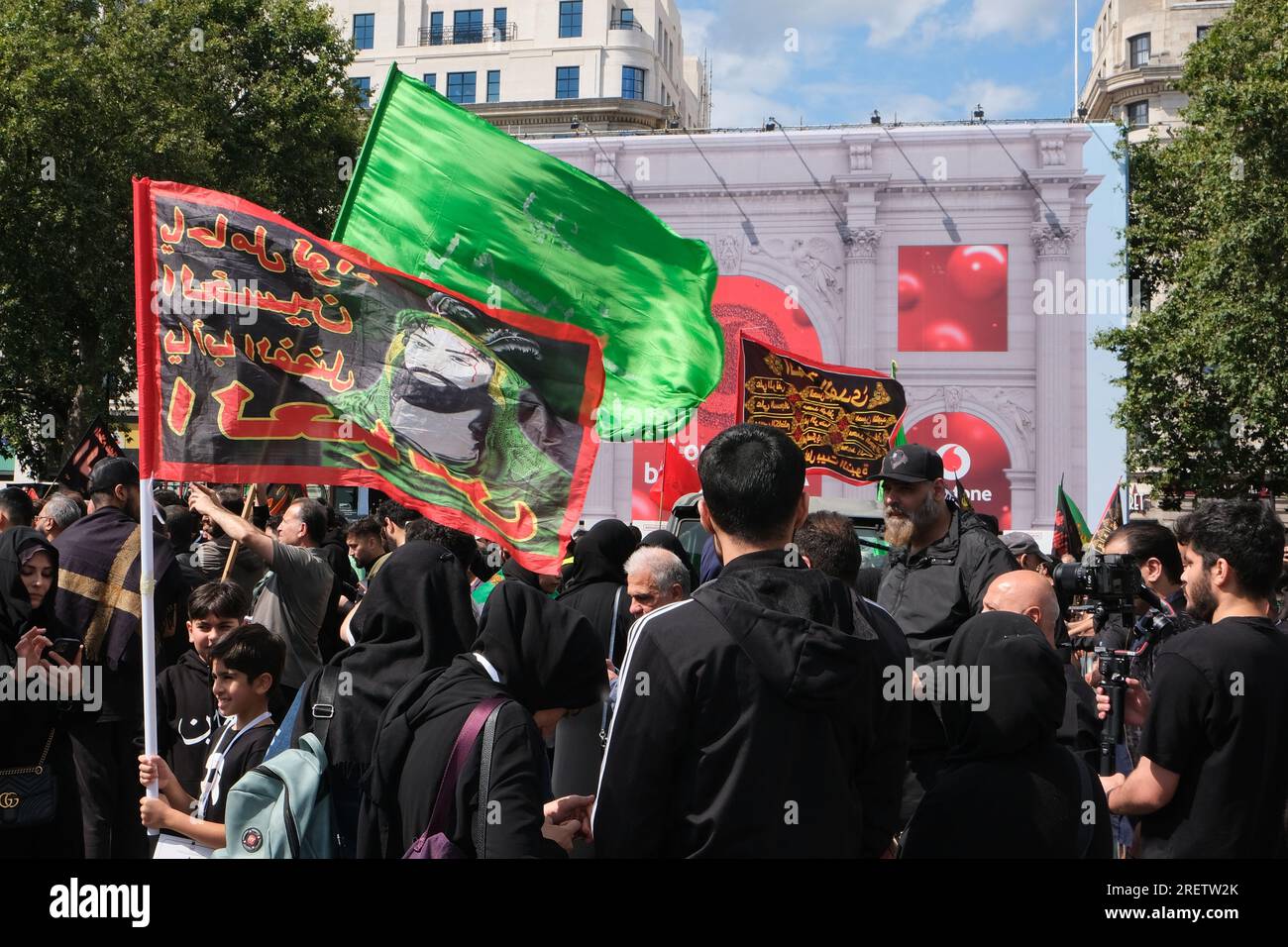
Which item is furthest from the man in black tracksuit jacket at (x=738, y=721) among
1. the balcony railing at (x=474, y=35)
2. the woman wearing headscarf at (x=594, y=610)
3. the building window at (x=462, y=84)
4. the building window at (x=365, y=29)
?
the building window at (x=365, y=29)

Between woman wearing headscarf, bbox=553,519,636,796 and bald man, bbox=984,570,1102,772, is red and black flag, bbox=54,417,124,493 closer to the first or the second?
woman wearing headscarf, bbox=553,519,636,796

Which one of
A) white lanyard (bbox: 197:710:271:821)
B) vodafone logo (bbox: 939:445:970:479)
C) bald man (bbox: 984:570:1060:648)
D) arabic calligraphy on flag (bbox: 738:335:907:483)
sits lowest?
white lanyard (bbox: 197:710:271:821)

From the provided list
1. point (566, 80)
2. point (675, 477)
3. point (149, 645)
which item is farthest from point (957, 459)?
point (566, 80)

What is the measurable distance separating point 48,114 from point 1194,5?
50298mm

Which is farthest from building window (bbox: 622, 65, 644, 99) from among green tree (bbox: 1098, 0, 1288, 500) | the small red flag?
the small red flag

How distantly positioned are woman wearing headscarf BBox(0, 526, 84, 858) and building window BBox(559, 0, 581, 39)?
51100mm

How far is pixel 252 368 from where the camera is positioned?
4.54 m

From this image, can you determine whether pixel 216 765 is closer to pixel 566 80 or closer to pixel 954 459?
pixel 954 459

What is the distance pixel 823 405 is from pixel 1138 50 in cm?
5277

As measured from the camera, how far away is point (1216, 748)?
360cm

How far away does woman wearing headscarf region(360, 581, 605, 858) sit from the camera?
2895 mm

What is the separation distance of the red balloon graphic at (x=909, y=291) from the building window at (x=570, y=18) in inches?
1105
